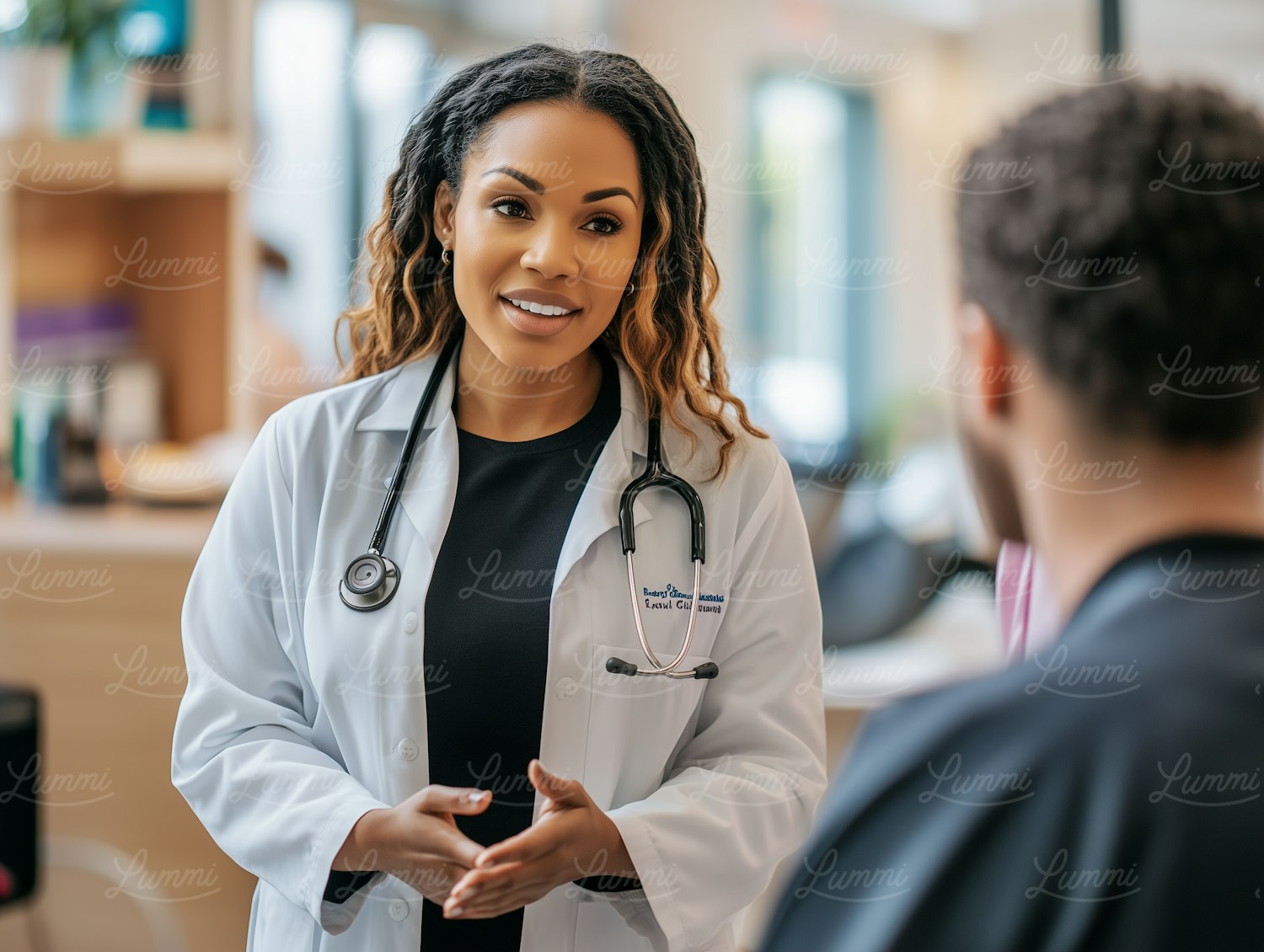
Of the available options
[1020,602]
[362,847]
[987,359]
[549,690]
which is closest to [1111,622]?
[987,359]

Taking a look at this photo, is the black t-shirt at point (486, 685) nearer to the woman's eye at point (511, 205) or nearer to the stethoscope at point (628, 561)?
the stethoscope at point (628, 561)

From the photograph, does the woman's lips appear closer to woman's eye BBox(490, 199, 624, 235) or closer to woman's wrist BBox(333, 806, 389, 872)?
woman's eye BBox(490, 199, 624, 235)

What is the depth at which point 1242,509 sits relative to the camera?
0.66m

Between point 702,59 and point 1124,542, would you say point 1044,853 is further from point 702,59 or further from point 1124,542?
point 702,59

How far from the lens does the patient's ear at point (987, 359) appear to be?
0.71m

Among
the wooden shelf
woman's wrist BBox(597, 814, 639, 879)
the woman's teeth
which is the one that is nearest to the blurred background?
the wooden shelf

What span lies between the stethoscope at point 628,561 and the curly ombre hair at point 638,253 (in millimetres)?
55

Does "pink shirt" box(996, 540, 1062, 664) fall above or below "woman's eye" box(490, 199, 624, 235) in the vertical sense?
below

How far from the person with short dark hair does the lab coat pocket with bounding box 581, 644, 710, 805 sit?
0.46 meters

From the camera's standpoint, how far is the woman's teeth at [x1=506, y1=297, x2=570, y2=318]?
3.71ft

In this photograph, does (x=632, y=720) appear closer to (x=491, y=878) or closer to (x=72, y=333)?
(x=491, y=878)

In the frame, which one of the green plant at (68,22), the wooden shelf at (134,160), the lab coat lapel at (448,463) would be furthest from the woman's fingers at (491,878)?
the green plant at (68,22)

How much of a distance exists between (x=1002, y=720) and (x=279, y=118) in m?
3.20

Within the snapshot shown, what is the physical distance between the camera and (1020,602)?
1.14 meters
